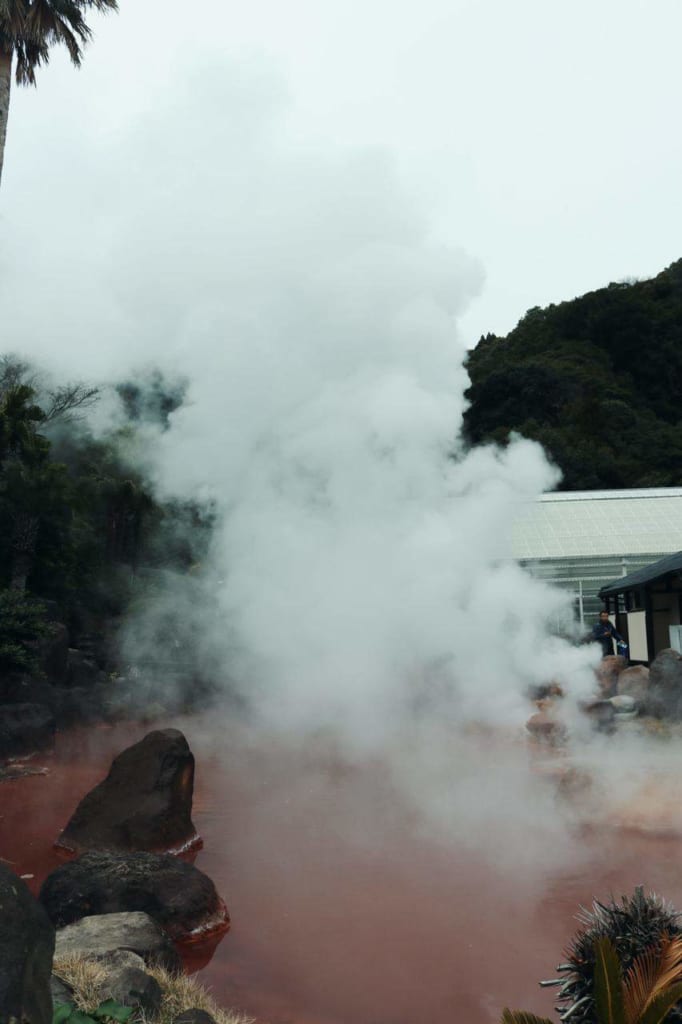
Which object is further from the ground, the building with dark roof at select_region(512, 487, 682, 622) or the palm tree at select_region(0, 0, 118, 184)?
the palm tree at select_region(0, 0, 118, 184)

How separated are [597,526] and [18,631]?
20411mm

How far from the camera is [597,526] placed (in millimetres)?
29203

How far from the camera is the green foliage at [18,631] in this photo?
56.3ft

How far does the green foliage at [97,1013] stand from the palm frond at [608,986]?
270cm

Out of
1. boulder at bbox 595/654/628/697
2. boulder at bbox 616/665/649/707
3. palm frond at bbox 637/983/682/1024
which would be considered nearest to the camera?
palm frond at bbox 637/983/682/1024

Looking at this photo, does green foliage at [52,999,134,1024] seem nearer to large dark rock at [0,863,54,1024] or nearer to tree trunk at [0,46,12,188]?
large dark rock at [0,863,54,1024]

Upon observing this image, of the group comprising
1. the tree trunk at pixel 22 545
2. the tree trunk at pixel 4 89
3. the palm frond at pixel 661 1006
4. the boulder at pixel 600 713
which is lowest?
the palm frond at pixel 661 1006

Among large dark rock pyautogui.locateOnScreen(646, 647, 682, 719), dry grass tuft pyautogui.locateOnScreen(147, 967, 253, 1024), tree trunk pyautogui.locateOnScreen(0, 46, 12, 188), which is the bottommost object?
dry grass tuft pyautogui.locateOnScreen(147, 967, 253, 1024)

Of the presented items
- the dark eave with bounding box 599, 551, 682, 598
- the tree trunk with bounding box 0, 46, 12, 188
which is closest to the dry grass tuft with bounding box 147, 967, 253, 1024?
the tree trunk with bounding box 0, 46, 12, 188

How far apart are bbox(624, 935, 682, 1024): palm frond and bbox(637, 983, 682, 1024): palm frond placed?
2 cm

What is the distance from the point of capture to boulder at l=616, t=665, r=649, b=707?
15578mm

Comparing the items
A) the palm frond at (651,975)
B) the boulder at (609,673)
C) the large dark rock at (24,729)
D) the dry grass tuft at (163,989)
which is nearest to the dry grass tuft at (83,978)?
the dry grass tuft at (163,989)

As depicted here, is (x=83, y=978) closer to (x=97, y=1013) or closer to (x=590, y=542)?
(x=97, y=1013)

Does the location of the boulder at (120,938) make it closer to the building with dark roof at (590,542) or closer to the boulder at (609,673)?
the boulder at (609,673)
